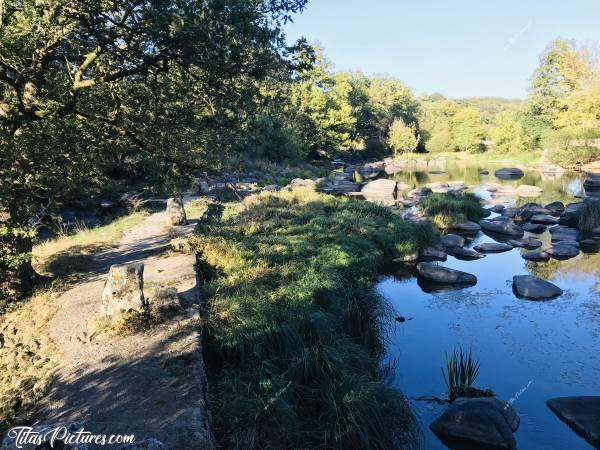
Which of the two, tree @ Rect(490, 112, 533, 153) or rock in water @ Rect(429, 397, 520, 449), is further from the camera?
tree @ Rect(490, 112, 533, 153)

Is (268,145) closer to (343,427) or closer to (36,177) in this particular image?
(36,177)

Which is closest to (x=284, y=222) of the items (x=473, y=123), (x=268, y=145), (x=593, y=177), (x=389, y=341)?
(x=389, y=341)

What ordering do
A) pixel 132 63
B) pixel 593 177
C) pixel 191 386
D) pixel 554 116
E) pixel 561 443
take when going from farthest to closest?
pixel 554 116, pixel 593 177, pixel 132 63, pixel 561 443, pixel 191 386

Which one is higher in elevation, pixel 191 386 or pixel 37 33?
pixel 37 33

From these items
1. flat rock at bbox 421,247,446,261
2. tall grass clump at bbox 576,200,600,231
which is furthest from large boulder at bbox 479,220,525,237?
flat rock at bbox 421,247,446,261

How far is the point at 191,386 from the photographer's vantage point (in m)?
5.66

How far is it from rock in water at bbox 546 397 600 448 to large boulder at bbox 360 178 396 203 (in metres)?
24.0

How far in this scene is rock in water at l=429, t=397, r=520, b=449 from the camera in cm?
658

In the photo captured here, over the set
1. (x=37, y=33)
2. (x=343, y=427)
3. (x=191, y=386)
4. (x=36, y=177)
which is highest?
(x=37, y=33)

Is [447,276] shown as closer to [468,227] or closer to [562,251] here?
[562,251]

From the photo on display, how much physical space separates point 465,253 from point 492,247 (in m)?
1.48

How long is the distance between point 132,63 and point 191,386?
6069mm

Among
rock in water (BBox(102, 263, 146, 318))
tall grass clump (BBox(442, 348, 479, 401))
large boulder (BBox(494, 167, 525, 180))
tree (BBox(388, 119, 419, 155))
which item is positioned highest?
tree (BBox(388, 119, 419, 155))

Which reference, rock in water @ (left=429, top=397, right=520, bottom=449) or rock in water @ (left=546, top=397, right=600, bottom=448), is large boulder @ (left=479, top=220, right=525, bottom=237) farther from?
rock in water @ (left=429, top=397, right=520, bottom=449)
